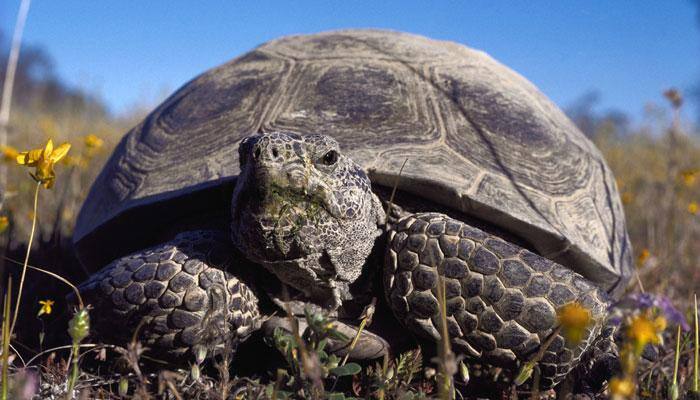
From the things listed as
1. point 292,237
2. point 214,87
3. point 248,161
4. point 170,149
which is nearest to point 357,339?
point 292,237

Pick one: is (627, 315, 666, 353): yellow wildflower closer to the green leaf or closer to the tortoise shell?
the green leaf

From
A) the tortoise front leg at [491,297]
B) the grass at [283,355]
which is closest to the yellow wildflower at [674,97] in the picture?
the grass at [283,355]

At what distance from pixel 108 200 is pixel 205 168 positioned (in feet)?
2.46

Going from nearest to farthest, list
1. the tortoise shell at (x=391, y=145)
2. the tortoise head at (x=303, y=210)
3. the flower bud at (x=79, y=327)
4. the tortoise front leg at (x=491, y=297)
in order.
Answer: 1. the flower bud at (x=79, y=327)
2. the tortoise head at (x=303, y=210)
3. the tortoise front leg at (x=491, y=297)
4. the tortoise shell at (x=391, y=145)

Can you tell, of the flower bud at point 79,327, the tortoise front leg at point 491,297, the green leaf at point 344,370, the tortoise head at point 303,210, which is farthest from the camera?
the tortoise front leg at point 491,297

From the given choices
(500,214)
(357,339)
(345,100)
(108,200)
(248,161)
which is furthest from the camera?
(108,200)

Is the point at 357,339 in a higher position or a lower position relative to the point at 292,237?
lower

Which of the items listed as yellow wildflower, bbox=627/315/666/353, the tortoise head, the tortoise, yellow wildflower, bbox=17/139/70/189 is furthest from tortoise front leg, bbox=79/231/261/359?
yellow wildflower, bbox=627/315/666/353

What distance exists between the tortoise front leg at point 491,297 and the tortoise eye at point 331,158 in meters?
0.46

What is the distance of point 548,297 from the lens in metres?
2.23

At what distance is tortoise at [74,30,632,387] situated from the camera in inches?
88.4

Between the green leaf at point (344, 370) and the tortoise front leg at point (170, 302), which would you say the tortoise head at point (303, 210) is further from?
the green leaf at point (344, 370)

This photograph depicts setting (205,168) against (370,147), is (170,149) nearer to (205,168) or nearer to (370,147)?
(205,168)

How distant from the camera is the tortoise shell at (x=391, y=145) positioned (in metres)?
2.74
